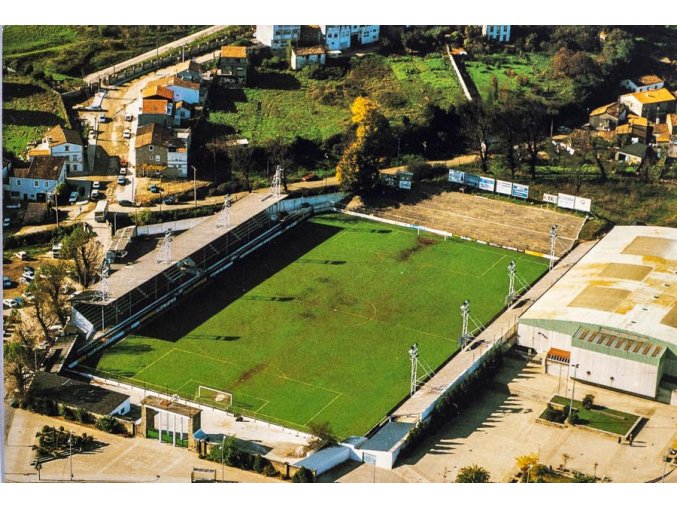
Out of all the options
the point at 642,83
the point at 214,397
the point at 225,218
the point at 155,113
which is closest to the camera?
the point at 214,397

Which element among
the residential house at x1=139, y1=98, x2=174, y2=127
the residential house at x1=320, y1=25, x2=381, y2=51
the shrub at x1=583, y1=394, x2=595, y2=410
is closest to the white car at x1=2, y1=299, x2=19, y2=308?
the residential house at x1=139, y1=98, x2=174, y2=127

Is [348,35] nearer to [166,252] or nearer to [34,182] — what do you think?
[34,182]

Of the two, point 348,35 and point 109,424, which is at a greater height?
point 348,35

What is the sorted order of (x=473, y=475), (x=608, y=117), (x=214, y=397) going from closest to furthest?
1. (x=473, y=475)
2. (x=214, y=397)
3. (x=608, y=117)

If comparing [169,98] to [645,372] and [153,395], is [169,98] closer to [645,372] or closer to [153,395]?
[153,395]

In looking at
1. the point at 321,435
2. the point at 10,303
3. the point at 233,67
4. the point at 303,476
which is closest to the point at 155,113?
the point at 233,67

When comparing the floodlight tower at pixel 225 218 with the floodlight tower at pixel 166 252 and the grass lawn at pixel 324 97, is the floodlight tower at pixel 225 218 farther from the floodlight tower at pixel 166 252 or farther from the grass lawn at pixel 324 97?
the grass lawn at pixel 324 97

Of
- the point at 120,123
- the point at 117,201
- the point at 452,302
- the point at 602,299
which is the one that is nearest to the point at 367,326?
the point at 452,302

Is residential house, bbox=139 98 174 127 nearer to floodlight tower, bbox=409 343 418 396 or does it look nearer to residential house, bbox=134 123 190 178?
residential house, bbox=134 123 190 178

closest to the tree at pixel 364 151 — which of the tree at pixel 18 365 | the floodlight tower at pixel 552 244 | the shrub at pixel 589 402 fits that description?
the floodlight tower at pixel 552 244
